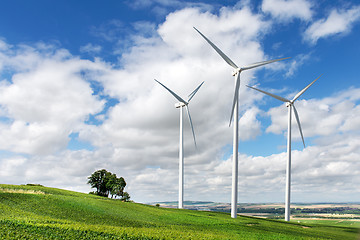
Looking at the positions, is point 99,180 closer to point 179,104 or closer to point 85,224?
point 179,104

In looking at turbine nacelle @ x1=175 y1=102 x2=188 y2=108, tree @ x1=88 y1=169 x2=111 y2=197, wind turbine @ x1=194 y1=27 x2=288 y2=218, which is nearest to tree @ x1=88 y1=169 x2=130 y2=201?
tree @ x1=88 y1=169 x2=111 y2=197

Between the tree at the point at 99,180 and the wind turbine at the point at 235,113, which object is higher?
the wind turbine at the point at 235,113

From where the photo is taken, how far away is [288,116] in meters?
89.3

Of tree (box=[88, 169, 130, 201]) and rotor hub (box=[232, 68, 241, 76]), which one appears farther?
tree (box=[88, 169, 130, 201])

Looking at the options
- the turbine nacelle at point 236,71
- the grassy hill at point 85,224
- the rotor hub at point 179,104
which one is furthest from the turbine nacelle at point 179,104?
the grassy hill at point 85,224

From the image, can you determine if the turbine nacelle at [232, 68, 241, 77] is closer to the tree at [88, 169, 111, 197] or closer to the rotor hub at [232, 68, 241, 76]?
the rotor hub at [232, 68, 241, 76]

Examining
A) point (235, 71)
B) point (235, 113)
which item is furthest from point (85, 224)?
point (235, 71)

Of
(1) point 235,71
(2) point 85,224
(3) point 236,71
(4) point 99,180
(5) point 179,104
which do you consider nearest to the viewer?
(2) point 85,224

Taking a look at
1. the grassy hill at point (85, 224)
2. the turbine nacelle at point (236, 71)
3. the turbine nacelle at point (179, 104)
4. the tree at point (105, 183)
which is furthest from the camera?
the tree at point (105, 183)

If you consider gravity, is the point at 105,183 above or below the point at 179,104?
below

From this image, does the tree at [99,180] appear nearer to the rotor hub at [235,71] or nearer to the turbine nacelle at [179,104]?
the turbine nacelle at [179,104]

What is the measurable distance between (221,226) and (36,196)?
30.2 meters

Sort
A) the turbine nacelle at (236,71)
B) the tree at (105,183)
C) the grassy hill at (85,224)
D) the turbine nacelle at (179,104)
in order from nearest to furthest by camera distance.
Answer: the grassy hill at (85,224), the turbine nacelle at (236,71), the turbine nacelle at (179,104), the tree at (105,183)

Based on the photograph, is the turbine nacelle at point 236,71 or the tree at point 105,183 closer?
the turbine nacelle at point 236,71
